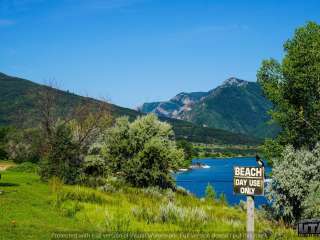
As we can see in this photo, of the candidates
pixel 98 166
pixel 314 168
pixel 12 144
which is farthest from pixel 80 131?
pixel 314 168

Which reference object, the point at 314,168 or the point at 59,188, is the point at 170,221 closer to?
the point at 59,188

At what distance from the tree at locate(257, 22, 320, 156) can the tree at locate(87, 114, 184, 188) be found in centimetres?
895

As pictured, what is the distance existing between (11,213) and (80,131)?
41.4 meters

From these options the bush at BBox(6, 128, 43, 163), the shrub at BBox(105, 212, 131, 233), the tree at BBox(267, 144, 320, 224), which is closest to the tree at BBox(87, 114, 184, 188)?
the tree at BBox(267, 144, 320, 224)

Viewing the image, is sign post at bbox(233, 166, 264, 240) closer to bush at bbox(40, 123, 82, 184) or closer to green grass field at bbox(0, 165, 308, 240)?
green grass field at bbox(0, 165, 308, 240)

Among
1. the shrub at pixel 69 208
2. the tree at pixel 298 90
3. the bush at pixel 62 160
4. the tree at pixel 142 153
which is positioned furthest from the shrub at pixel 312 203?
the bush at pixel 62 160

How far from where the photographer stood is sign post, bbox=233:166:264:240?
40.6 ft

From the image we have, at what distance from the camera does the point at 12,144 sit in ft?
281

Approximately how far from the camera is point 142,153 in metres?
40.0

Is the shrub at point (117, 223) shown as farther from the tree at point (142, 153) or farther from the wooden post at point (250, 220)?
the tree at point (142, 153)

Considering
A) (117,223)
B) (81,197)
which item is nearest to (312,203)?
(81,197)

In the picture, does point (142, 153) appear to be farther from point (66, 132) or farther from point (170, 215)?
point (170, 215)

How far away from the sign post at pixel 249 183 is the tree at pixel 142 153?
88.1ft

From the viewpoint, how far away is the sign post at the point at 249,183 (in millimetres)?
12383
